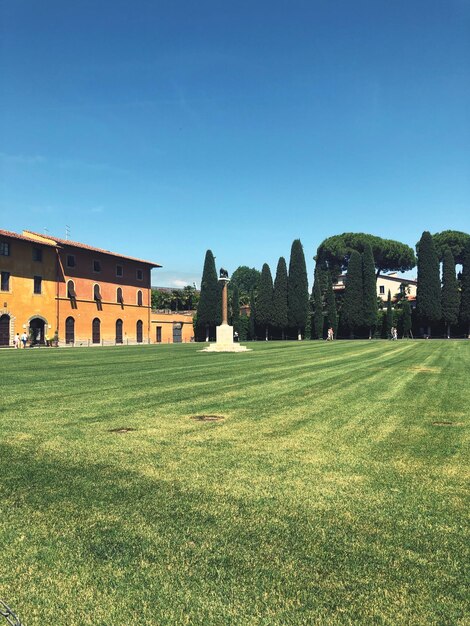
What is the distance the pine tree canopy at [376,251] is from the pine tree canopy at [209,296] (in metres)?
32.1

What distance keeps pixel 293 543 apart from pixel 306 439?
9.92 ft

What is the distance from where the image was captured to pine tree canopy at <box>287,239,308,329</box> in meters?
61.8

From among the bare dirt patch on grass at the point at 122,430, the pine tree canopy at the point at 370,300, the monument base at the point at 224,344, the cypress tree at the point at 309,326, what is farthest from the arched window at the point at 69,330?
the bare dirt patch on grass at the point at 122,430

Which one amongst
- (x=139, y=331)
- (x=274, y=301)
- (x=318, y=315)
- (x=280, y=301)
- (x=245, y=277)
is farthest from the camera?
(x=245, y=277)

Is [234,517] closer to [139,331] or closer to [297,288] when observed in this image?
[139,331]

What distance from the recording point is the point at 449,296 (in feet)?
191

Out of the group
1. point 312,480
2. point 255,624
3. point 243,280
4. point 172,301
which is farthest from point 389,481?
point 243,280

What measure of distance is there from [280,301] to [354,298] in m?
9.54

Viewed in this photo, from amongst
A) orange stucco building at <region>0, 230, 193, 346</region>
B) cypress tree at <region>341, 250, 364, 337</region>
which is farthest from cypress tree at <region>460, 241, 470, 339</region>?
orange stucco building at <region>0, 230, 193, 346</region>

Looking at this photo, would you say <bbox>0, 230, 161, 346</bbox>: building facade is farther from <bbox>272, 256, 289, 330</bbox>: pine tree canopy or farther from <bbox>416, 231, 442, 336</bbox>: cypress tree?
<bbox>416, 231, 442, 336</bbox>: cypress tree

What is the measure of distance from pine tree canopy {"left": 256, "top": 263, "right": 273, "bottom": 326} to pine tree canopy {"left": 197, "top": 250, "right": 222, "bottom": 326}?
5759 mm

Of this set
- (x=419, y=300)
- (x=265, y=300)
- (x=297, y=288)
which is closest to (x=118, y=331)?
(x=265, y=300)

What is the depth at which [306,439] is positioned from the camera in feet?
20.8

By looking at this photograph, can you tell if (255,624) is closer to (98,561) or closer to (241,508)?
(98,561)
